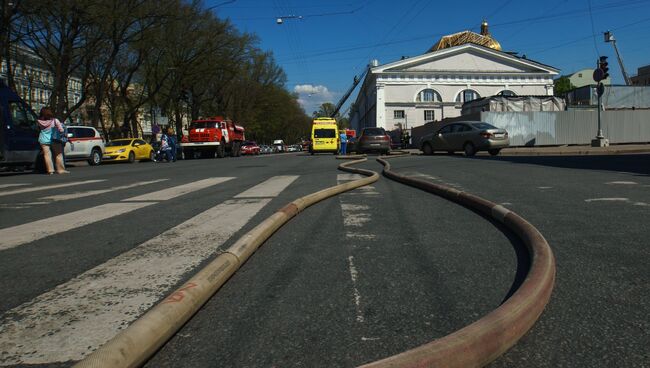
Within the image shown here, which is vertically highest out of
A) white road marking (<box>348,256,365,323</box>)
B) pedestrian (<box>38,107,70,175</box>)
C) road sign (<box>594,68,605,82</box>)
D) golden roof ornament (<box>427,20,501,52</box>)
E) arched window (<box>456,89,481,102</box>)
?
golden roof ornament (<box>427,20,501,52</box>)

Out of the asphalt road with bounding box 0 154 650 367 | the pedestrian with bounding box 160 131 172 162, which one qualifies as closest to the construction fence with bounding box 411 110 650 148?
the pedestrian with bounding box 160 131 172 162

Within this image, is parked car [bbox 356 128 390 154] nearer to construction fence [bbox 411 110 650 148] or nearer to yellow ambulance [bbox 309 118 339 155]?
yellow ambulance [bbox 309 118 339 155]

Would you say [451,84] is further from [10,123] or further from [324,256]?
[324,256]

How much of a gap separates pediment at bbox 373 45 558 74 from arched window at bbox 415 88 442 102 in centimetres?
267

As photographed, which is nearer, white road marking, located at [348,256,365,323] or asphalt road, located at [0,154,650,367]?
asphalt road, located at [0,154,650,367]

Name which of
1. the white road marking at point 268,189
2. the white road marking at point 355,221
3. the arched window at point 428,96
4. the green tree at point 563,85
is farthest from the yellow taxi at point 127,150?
the green tree at point 563,85

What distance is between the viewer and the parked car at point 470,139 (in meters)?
19.9

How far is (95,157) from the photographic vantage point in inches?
930

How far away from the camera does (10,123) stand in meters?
15.0

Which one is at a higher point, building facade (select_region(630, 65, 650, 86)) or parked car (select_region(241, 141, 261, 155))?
building facade (select_region(630, 65, 650, 86))

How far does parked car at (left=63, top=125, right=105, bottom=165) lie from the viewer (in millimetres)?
22062

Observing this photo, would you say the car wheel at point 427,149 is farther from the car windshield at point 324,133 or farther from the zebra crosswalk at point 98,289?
the zebra crosswalk at point 98,289

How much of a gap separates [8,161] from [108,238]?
12.5 m

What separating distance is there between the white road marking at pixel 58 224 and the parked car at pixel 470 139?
52.6ft
